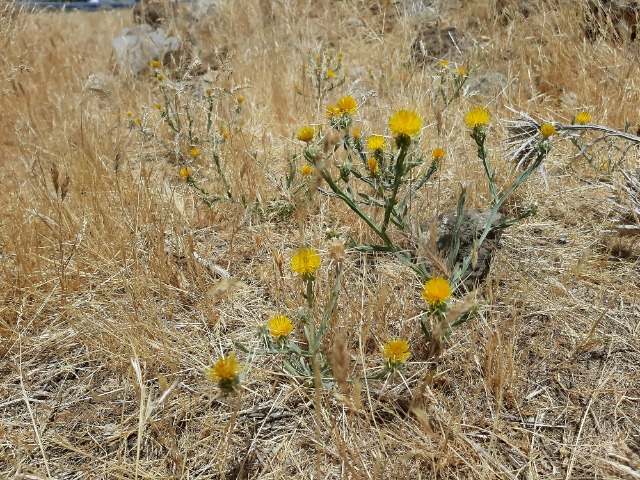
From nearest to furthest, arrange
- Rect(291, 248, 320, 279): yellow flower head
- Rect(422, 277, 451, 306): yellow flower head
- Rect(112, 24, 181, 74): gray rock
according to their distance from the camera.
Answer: Rect(422, 277, 451, 306): yellow flower head, Rect(291, 248, 320, 279): yellow flower head, Rect(112, 24, 181, 74): gray rock

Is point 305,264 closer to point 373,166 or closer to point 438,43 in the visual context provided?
point 373,166

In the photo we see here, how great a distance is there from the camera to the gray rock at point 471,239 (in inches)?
63.1

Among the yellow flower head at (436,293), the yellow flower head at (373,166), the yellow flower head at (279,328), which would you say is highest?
the yellow flower head at (373,166)

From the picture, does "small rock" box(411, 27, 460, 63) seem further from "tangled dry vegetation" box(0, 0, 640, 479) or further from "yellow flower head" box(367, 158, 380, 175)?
"yellow flower head" box(367, 158, 380, 175)

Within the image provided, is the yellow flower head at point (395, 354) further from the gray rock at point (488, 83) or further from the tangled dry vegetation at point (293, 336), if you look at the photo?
the gray rock at point (488, 83)

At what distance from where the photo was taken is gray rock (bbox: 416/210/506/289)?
1603mm

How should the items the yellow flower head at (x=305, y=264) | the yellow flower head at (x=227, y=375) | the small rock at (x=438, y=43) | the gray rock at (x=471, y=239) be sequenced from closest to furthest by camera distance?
the yellow flower head at (x=227, y=375)
the yellow flower head at (x=305, y=264)
the gray rock at (x=471, y=239)
the small rock at (x=438, y=43)

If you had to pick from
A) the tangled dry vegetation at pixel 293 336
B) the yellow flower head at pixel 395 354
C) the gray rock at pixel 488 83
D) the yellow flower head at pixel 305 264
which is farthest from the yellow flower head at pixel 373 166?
the gray rock at pixel 488 83

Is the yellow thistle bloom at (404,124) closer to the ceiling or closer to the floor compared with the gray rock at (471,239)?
closer to the ceiling

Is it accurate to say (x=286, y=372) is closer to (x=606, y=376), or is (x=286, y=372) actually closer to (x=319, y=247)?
(x=319, y=247)

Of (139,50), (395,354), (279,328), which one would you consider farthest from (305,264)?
(139,50)

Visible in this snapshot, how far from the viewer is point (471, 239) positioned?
1657 mm

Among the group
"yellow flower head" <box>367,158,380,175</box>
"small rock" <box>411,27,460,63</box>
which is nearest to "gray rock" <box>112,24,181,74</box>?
"small rock" <box>411,27,460,63</box>

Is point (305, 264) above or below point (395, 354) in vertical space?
above
